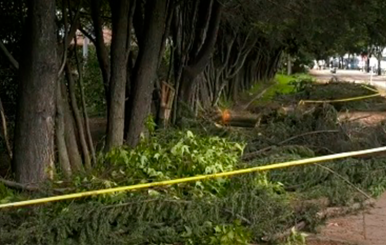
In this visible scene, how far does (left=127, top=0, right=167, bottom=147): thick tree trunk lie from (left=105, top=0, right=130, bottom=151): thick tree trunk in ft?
1.68

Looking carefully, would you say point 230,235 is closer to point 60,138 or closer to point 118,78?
point 60,138

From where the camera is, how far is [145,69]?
426 inches

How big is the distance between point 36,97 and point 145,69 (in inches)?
126

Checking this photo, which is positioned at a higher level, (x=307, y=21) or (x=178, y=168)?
(x=307, y=21)

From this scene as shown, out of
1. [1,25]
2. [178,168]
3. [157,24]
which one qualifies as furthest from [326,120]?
[1,25]

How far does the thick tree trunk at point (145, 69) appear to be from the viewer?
10750mm

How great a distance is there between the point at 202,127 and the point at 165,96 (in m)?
0.98

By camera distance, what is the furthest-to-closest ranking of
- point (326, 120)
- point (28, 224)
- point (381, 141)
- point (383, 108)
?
point (383, 108) → point (326, 120) → point (381, 141) → point (28, 224)

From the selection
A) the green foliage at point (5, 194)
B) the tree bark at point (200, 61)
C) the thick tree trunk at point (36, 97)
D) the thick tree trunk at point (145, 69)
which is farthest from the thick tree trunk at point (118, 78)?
the tree bark at point (200, 61)

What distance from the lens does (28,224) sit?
6.48m

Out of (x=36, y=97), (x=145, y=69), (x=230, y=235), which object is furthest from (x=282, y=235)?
(x=145, y=69)

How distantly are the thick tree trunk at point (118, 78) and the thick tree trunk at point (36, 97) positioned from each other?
216 cm

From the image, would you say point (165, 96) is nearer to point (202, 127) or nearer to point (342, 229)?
point (202, 127)

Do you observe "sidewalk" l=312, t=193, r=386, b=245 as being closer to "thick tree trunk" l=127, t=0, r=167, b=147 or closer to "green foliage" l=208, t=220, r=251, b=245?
"green foliage" l=208, t=220, r=251, b=245
